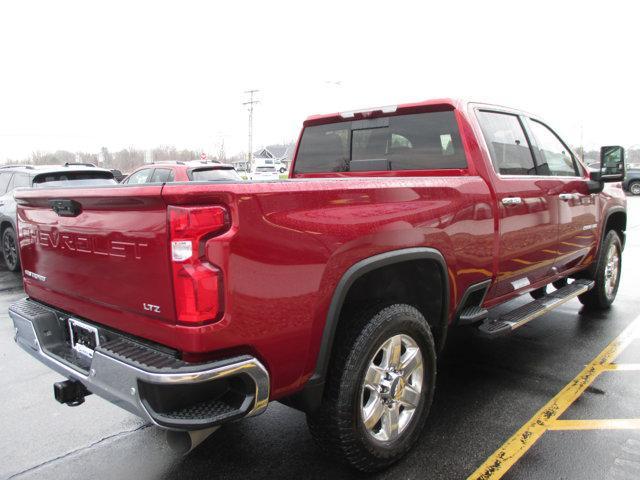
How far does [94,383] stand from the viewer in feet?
7.05

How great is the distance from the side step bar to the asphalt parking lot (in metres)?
0.51

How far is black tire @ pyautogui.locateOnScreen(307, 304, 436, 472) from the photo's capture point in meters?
2.38

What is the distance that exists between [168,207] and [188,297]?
35 centimetres

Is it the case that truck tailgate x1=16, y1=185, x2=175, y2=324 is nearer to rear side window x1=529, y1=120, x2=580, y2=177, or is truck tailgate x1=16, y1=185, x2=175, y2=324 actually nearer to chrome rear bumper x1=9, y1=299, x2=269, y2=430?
chrome rear bumper x1=9, y1=299, x2=269, y2=430

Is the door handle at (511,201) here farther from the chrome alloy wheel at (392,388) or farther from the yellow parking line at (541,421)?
the yellow parking line at (541,421)

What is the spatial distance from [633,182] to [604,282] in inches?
1021

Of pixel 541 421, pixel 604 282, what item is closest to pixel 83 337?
pixel 541 421

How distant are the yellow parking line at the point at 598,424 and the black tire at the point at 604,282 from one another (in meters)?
2.39

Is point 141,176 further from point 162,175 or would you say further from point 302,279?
point 302,279

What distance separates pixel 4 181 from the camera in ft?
30.5

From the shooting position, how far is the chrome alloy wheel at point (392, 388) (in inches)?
101

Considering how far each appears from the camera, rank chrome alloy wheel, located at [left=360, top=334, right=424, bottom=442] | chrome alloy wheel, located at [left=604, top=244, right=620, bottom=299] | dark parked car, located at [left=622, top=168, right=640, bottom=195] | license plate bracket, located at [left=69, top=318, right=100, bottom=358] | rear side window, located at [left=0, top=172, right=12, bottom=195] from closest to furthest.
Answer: license plate bracket, located at [left=69, top=318, right=100, bottom=358], chrome alloy wheel, located at [left=360, top=334, right=424, bottom=442], chrome alloy wheel, located at [left=604, top=244, right=620, bottom=299], rear side window, located at [left=0, top=172, right=12, bottom=195], dark parked car, located at [left=622, top=168, right=640, bottom=195]

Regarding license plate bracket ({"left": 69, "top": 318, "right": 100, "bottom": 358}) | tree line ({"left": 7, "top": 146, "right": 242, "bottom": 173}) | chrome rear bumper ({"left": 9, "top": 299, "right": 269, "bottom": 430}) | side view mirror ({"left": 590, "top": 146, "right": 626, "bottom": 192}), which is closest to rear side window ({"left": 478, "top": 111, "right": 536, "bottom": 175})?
side view mirror ({"left": 590, "top": 146, "right": 626, "bottom": 192})

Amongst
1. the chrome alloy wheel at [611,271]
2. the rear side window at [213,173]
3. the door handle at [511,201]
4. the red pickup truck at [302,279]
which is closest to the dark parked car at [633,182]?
the rear side window at [213,173]
